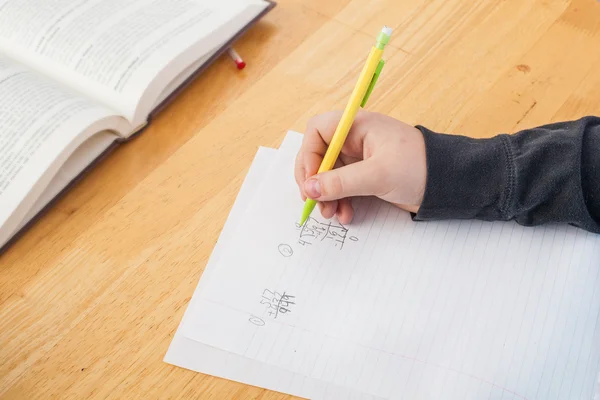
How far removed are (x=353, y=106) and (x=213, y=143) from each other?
0.20m

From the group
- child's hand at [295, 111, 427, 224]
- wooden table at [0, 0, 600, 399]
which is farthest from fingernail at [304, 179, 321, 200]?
wooden table at [0, 0, 600, 399]

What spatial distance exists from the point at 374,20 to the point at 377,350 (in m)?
0.46

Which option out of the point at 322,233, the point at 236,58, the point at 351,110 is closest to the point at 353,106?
the point at 351,110

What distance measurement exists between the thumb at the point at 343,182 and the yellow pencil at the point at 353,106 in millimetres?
17

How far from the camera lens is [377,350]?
546 millimetres

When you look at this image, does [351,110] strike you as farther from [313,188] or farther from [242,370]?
[242,370]

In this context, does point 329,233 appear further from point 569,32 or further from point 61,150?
point 569,32

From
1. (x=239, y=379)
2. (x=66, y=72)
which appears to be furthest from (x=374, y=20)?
(x=239, y=379)

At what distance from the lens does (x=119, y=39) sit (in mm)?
751

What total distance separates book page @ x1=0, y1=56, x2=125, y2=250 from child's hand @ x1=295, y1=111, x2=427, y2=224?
0.79 ft

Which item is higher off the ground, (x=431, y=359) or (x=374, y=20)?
(x=374, y=20)

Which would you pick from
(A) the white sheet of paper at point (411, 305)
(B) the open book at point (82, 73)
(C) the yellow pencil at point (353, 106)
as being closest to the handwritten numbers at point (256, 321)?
(A) the white sheet of paper at point (411, 305)

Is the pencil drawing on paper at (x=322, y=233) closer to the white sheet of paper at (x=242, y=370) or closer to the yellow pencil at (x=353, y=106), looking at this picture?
the yellow pencil at (x=353, y=106)

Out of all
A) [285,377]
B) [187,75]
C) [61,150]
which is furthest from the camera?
[187,75]
